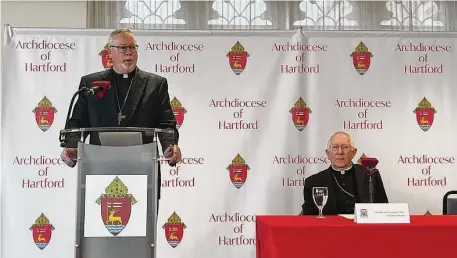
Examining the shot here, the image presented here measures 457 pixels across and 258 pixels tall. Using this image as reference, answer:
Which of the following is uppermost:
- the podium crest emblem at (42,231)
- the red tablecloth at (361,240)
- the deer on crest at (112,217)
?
the deer on crest at (112,217)

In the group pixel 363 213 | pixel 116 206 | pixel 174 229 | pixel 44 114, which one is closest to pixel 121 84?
pixel 116 206

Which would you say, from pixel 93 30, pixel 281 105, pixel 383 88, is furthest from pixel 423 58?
pixel 93 30

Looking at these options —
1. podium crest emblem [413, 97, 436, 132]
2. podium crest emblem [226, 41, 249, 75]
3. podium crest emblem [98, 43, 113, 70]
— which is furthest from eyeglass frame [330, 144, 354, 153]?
podium crest emblem [98, 43, 113, 70]

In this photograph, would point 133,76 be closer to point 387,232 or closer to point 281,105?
point 387,232

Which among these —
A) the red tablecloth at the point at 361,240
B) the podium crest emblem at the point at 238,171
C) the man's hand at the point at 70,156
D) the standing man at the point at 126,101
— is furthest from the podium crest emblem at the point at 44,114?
the red tablecloth at the point at 361,240

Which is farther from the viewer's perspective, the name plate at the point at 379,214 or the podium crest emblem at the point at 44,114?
the podium crest emblem at the point at 44,114

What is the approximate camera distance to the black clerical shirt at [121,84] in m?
2.93

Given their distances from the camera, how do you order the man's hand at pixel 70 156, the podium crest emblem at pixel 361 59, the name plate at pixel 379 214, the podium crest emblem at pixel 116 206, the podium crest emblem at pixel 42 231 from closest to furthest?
the podium crest emblem at pixel 116 206
the name plate at pixel 379 214
the man's hand at pixel 70 156
the podium crest emblem at pixel 42 231
the podium crest emblem at pixel 361 59

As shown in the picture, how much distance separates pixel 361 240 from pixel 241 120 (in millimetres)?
2251

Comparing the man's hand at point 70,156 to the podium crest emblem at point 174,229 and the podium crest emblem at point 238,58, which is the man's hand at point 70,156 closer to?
the podium crest emblem at point 174,229

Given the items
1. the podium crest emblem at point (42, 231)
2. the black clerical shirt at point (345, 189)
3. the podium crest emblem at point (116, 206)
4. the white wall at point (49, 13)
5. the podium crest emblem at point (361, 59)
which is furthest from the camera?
the white wall at point (49, 13)

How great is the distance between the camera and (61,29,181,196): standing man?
2.89 metres

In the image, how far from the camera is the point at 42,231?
4387 millimetres

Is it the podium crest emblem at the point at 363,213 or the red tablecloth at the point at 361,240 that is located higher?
the podium crest emblem at the point at 363,213
